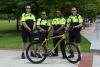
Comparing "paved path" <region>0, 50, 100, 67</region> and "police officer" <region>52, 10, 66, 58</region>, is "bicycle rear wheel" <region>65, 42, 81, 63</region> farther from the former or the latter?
"police officer" <region>52, 10, 66, 58</region>

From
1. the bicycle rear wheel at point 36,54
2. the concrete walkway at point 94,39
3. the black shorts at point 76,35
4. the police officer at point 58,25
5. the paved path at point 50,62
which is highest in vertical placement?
the police officer at point 58,25

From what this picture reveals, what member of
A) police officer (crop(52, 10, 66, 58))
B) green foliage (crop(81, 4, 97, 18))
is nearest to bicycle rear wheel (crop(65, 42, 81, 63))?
police officer (crop(52, 10, 66, 58))

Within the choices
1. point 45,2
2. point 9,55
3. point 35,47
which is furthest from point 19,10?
point 35,47

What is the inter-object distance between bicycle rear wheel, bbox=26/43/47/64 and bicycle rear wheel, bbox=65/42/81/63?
77 centimetres

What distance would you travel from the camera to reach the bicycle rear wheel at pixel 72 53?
1209 centimetres

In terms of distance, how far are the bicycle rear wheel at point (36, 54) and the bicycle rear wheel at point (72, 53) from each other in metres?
0.77

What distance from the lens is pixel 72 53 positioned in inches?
481

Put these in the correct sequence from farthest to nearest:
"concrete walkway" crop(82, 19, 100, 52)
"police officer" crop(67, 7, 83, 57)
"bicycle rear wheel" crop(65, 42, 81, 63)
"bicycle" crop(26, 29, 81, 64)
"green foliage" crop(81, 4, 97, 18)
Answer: "green foliage" crop(81, 4, 97, 18) < "concrete walkway" crop(82, 19, 100, 52) < "police officer" crop(67, 7, 83, 57) < "bicycle" crop(26, 29, 81, 64) < "bicycle rear wheel" crop(65, 42, 81, 63)

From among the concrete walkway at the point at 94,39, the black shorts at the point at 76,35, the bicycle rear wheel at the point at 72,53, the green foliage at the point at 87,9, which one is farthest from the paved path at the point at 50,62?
the green foliage at the point at 87,9

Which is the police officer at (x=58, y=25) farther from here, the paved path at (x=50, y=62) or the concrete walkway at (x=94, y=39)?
the concrete walkway at (x=94, y=39)

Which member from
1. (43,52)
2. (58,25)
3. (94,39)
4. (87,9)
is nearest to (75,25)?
(58,25)

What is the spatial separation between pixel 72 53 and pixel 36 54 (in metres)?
1.17

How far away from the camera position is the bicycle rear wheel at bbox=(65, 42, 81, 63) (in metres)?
12.1

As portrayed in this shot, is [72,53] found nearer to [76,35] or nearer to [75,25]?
[76,35]
